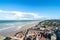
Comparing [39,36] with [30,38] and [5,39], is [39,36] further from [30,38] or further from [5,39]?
[5,39]

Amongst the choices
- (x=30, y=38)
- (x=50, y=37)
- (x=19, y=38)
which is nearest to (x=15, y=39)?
(x=19, y=38)

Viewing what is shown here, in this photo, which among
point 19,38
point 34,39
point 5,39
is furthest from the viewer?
point 19,38

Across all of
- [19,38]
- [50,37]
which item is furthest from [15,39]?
[50,37]

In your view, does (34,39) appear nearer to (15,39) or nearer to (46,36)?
(46,36)

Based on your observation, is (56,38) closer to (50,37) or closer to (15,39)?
(50,37)

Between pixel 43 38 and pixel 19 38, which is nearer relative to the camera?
pixel 43 38

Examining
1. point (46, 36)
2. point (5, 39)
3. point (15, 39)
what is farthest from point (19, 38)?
point (46, 36)

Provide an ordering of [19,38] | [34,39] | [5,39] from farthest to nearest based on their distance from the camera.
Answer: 1. [19,38]
2. [5,39]
3. [34,39]

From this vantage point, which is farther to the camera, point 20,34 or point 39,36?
point 20,34
